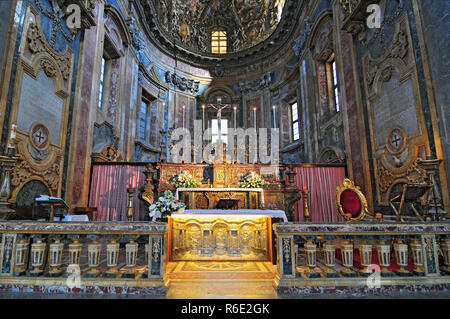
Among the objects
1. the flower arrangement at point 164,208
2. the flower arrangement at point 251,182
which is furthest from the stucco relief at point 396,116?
the flower arrangement at point 164,208

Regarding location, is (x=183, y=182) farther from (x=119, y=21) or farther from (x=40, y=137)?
(x=119, y=21)

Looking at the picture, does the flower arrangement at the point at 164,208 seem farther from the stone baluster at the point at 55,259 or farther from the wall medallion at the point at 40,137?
the wall medallion at the point at 40,137

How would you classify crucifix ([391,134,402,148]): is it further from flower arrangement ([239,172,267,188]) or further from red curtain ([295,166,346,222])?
flower arrangement ([239,172,267,188])

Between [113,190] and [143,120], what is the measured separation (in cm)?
566

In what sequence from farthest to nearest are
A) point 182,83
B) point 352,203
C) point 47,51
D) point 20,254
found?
point 182,83 → point 47,51 → point 352,203 → point 20,254

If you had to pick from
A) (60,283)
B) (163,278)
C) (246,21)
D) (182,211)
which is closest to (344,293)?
(163,278)

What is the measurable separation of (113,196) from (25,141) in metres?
3.55

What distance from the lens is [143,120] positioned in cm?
1297

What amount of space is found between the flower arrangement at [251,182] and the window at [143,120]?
7171 millimetres

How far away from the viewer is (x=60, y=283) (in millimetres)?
2916

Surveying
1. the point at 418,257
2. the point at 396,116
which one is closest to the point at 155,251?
the point at 418,257

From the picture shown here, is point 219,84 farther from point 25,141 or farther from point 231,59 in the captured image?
point 25,141

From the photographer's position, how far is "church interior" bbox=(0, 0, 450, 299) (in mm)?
3029

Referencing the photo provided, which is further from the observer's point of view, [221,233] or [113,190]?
[113,190]
